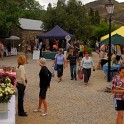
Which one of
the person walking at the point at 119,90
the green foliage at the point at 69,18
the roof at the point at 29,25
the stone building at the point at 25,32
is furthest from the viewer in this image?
the roof at the point at 29,25

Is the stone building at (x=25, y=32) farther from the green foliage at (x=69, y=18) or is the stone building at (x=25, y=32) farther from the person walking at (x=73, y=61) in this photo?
the person walking at (x=73, y=61)

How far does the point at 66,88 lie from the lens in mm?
13758

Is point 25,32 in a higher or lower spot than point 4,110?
higher

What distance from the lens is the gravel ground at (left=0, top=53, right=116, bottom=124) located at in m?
8.78

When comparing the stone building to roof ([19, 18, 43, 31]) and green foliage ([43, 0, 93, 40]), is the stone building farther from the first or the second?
green foliage ([43, 0, 93, 40])

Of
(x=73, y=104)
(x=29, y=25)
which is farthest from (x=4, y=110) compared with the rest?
(x=29, y=25)

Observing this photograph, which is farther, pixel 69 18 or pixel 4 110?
pixel 69 18

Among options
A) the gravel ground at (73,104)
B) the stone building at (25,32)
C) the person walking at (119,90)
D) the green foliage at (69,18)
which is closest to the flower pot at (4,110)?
the gravel ground at (73,104)

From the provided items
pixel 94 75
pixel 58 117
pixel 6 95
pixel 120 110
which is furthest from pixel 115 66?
pixel 6 95

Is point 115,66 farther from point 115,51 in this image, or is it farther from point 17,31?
point 17,31

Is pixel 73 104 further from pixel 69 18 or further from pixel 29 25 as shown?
pixel 29 25

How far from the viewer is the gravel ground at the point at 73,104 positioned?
28.8ft

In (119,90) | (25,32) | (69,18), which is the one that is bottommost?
(119,90)

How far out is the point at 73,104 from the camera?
35.1 feet
